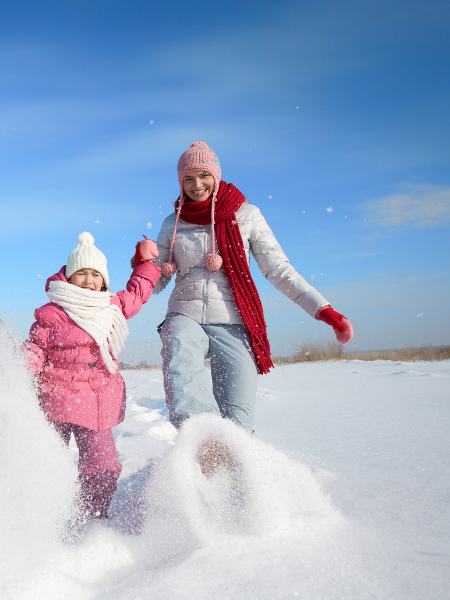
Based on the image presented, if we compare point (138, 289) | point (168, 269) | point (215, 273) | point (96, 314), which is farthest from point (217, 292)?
point (96, 314)

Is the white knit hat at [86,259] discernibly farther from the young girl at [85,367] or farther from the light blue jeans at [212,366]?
the light blue jeans at [212,366]

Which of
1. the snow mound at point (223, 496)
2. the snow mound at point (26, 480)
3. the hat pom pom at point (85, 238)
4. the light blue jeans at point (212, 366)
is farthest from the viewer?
the hat pom pom at point (85, 238)

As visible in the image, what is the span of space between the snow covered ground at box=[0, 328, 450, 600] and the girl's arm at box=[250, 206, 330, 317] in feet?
3.02

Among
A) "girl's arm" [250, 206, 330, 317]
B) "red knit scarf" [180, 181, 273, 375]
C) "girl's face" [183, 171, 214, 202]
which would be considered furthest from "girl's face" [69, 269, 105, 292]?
"girl's arm" [250, 206, 330, 317]

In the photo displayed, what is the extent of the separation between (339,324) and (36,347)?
57.4 inches

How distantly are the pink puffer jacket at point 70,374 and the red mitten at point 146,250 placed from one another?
0.49 metres

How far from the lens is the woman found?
204 centimetres

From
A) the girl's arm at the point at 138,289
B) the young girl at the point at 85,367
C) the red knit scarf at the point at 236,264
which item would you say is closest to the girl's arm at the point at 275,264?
the red knit scarf at the point at 236,264

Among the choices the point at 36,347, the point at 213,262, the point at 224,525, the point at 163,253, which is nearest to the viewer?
the point at 224,525

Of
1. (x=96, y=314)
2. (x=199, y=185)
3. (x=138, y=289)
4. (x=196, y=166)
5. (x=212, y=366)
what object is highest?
(x=196, y=166)

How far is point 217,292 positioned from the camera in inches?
87.9

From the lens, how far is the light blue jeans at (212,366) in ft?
6.30

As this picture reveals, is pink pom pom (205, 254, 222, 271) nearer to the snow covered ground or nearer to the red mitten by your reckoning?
the red mitten

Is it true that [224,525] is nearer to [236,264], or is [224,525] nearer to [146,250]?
[236,264]
